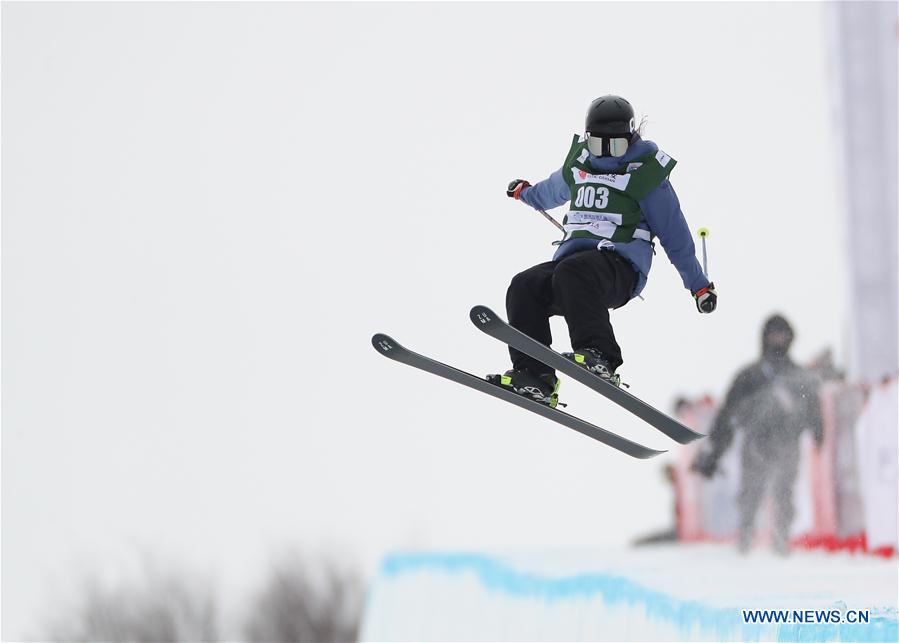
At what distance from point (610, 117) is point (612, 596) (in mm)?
4778

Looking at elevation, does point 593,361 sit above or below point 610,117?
below

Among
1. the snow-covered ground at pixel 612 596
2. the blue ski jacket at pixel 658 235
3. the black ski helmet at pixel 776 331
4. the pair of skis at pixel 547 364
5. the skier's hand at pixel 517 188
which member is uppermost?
the black ski helmet at pixel 776 331

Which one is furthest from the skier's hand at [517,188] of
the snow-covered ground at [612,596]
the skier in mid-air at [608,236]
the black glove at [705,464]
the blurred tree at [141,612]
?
the blurred tree at [141,612]

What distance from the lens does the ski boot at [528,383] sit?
5848 millimetres

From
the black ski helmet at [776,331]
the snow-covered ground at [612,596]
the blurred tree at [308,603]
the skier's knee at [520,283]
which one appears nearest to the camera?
the skier's knee at [520,283]

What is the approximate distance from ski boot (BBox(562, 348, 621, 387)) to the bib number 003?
688mm

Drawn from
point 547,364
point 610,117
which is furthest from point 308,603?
point 610,117

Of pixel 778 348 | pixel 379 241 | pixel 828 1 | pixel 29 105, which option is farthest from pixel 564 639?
pixel 29 105

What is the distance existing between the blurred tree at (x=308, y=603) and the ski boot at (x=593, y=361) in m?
15.8

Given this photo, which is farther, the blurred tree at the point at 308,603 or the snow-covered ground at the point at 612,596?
the blurred tree at the point at 308,603

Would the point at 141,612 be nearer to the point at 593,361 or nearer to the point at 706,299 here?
the point at 593,361

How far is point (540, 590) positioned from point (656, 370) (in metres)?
8.16

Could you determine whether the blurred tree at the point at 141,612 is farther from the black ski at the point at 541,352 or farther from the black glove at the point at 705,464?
the black ski at the point at 541,352

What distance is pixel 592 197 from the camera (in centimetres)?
557
